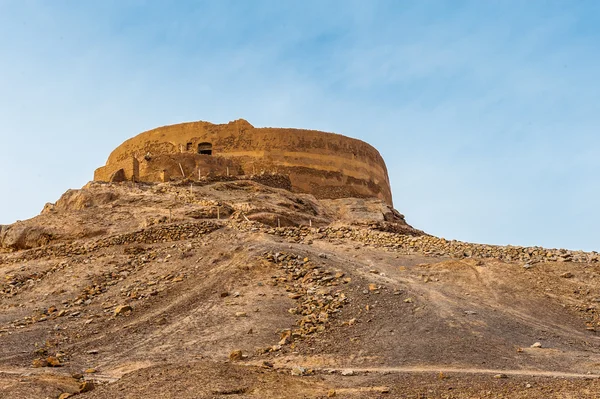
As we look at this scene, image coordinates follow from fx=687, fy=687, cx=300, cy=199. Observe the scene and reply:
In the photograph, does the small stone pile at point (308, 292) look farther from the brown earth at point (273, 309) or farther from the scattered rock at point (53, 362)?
the scattered rock at point (53, 362)

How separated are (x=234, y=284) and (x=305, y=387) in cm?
530

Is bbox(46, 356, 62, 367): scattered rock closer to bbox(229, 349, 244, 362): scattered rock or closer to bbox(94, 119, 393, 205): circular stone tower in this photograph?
bbox(229, 349, 244, 362): scattered rock

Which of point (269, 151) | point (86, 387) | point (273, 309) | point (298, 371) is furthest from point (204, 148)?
point (86, 387)

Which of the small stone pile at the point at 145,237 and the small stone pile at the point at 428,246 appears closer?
the small stone pile at the point at 428,246

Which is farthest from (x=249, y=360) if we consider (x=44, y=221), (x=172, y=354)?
(x=44, y=221)

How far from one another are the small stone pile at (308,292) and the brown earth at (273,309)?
33mm

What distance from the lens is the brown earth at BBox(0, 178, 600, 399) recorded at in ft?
24.5

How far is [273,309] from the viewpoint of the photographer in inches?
438

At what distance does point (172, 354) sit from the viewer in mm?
9469

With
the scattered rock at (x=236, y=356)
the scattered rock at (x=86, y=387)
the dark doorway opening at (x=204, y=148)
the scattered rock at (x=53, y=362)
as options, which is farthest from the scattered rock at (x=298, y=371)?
the dark doorway opening at (x=204, y=148)

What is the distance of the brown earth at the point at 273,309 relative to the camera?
7477mm

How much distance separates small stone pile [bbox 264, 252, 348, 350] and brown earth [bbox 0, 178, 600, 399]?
3cm

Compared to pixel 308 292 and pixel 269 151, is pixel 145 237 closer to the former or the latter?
pixel 308 292

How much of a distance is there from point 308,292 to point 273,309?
0.82 metres
